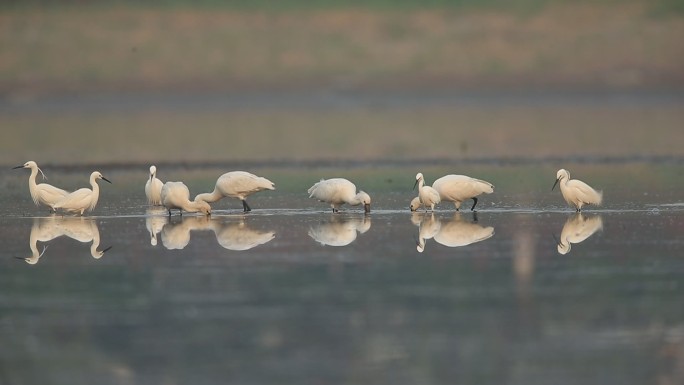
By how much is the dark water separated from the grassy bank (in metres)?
30.5

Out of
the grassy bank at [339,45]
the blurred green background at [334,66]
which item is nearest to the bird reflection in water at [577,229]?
the blurred green background at [334,66]

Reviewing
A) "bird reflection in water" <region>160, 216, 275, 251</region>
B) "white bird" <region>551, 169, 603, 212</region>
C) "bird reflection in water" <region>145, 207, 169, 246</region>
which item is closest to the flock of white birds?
"white bird" <region>551, 169, 603, 212</region>

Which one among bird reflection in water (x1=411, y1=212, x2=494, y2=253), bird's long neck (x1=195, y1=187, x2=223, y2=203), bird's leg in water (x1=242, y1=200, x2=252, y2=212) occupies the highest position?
bird's long neck (x1=195, y1=187, x2=223, y2=203)

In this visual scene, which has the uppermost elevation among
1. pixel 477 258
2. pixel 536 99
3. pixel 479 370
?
pixel 536 99

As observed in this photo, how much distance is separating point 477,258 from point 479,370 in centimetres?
448

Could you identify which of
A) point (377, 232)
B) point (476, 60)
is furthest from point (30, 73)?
point (377, 232)

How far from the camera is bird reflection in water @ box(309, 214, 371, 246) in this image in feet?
50.7

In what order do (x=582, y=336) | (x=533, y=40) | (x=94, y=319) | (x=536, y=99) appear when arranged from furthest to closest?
(x=533, y=40)
(x=536, y=99)
(x=94, y=319)
(x=582, y=336)

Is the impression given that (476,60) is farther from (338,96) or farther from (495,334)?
(495,334)

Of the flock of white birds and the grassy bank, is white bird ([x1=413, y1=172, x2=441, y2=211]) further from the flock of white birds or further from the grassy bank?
the grassy bank

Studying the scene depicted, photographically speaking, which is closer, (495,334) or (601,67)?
(495,334)

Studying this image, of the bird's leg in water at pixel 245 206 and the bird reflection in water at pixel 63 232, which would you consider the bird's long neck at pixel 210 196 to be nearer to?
the bird's leg in water at pixel 245 206

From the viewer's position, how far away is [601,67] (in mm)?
48969

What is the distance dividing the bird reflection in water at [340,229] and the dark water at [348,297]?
0.12 feet
